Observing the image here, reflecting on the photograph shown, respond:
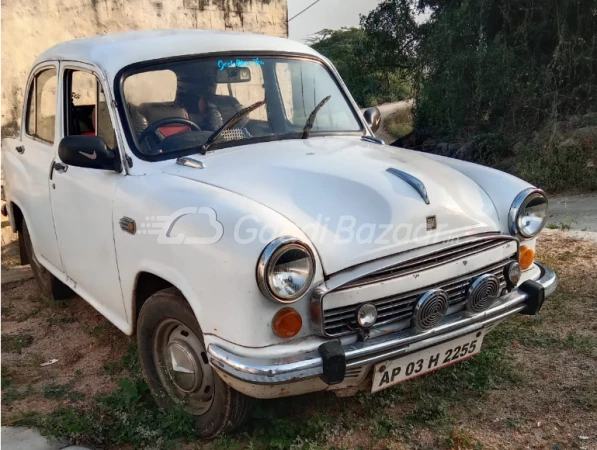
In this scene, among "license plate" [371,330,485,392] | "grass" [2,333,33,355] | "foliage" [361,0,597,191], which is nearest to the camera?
"license plate" [371,330,485,392]

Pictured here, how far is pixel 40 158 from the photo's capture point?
4.12 metres

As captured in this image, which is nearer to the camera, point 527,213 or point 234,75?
point 527,213

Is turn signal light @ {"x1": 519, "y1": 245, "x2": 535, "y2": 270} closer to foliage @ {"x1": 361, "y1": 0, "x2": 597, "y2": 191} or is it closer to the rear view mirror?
the rear view mirror

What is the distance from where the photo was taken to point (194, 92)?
134 inches

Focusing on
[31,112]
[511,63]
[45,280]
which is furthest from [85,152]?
[511,63]

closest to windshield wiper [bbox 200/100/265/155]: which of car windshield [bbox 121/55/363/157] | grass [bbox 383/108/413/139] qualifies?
car windshield [bbox 121/55/363/157]

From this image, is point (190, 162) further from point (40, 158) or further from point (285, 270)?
point (40, 158)

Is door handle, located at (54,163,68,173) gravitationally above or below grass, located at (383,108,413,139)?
above

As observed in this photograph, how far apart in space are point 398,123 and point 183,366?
59.9ft

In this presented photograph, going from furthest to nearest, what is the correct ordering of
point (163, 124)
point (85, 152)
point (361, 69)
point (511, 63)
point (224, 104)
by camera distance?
point (361, 69) → point (511, 63) → point (224, 104) → point (163, 124) → point (85, 152)

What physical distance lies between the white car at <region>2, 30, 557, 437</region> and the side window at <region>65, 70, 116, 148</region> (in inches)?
0.6

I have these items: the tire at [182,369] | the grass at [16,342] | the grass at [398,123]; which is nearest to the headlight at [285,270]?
the tire at [182,369]

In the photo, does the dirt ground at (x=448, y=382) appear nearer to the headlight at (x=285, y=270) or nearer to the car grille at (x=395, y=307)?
the car grille at (x=395, y=307)

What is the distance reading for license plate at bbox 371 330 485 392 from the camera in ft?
8.63
